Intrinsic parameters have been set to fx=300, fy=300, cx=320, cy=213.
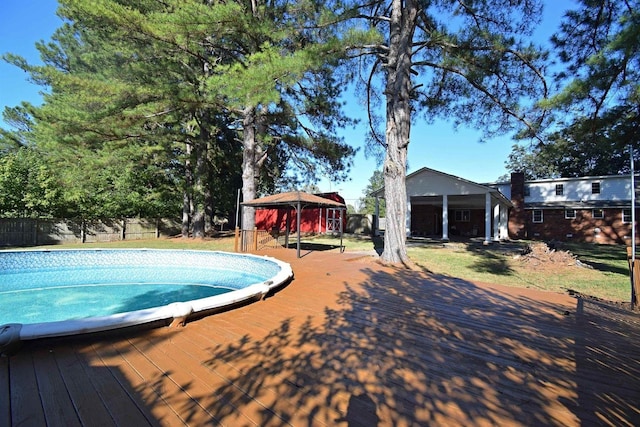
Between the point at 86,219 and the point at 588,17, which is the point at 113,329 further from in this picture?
the point at 86,219

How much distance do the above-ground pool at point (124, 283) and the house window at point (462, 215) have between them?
19.7m

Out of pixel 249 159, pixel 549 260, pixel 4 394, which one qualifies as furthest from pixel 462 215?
pixel 4 394

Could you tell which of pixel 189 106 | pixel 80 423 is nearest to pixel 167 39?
pixel 189 106

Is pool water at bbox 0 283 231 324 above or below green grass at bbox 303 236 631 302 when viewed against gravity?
below

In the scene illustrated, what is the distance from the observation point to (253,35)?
10.1 metres

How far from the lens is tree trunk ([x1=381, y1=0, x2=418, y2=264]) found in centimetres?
881

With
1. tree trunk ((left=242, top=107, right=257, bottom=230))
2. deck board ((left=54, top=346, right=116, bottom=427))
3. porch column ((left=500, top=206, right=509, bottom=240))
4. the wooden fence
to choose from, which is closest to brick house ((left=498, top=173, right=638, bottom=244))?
porch column ((left=500, top=206, right=509, bottom=240))

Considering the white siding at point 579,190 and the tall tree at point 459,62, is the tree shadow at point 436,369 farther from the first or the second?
the white siding at point 579,190

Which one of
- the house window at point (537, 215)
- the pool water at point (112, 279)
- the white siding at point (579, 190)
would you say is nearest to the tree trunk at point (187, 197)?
the pool water at point (112, 279)

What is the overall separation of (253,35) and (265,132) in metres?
4.19

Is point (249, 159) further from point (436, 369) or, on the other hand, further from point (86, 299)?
point (436, 369)

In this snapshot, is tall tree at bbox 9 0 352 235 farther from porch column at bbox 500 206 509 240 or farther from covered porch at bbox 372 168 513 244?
porch column at bbox 500 206 509 240

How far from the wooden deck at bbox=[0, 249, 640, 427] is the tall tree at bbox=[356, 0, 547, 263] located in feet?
17.2

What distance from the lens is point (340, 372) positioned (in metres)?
2.48
